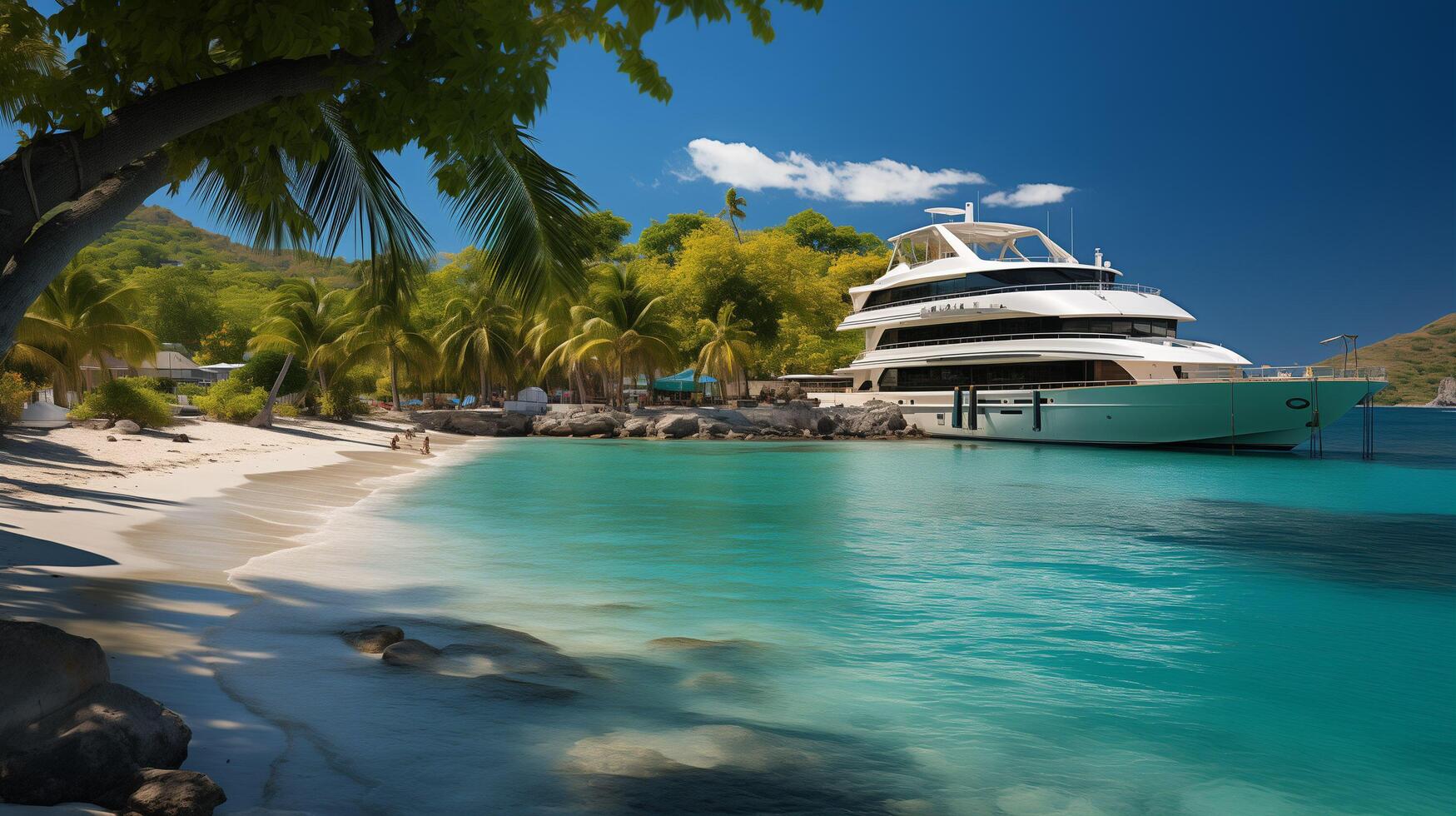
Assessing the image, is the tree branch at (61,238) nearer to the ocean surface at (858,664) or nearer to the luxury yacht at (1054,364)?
the ocean surface at (858,664)

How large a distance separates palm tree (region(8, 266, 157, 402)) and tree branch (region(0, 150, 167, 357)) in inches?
839

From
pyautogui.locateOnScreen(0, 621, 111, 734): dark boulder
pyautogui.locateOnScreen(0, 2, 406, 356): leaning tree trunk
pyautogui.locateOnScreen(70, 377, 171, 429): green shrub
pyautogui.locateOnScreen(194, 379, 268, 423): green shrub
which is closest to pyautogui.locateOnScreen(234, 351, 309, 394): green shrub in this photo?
pyautogui.locateOnScreen(194, 379, 268, 423): green shrub

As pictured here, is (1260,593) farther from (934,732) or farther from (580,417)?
(580,417)

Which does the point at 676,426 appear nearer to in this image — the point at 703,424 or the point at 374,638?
the point at 703,424

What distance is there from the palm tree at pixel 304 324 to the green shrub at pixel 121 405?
7527 mm

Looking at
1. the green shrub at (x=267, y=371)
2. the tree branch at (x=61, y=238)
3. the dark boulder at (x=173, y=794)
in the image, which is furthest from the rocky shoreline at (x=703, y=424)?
the dark boulder at (x=173, y=794)

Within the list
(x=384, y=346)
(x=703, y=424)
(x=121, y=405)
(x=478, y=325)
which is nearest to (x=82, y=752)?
(x=121, y=405)

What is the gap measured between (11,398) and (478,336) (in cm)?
2590

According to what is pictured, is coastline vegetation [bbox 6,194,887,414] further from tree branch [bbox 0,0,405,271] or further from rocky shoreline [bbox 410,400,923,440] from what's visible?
tree branch [bbox 0,0,405,271]

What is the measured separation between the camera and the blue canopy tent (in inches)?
1993

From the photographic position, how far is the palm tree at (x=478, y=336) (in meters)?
40.3

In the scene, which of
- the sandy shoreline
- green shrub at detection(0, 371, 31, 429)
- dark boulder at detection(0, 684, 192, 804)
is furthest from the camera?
green shrub at detection(0, 371, 31, 429)

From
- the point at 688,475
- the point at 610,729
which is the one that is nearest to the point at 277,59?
the point at 610,729

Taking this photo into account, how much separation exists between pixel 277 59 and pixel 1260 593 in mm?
9916
